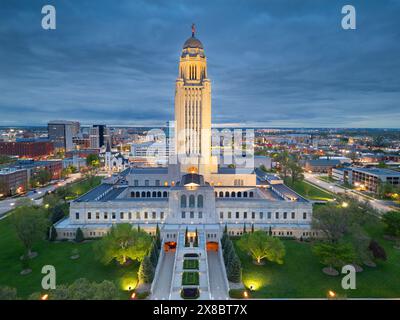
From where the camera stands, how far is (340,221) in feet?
135

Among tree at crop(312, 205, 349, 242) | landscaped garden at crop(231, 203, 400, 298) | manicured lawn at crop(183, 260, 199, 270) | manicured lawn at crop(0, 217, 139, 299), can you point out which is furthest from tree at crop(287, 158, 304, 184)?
manicured lawn at crop(0, 217, 139, 299)

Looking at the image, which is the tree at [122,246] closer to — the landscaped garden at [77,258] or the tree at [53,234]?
the landscaped garden at [77,258]

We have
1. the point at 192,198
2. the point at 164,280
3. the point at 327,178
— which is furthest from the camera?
the point at 327,178

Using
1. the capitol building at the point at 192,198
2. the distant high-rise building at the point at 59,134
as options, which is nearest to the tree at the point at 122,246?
the capitol building at the point at 192,198

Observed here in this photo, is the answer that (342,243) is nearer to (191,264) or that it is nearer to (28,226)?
(191,264)

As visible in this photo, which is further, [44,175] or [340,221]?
[44,175]

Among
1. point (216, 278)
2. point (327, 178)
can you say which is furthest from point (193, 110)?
point (327, 178)

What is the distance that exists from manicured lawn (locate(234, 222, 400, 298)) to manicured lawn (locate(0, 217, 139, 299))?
16.0m

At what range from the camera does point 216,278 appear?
35000 mm

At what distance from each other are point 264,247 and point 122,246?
64.3ft

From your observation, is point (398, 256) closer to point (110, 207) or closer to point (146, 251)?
point (146, 251)

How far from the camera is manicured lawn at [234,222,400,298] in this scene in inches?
1224
